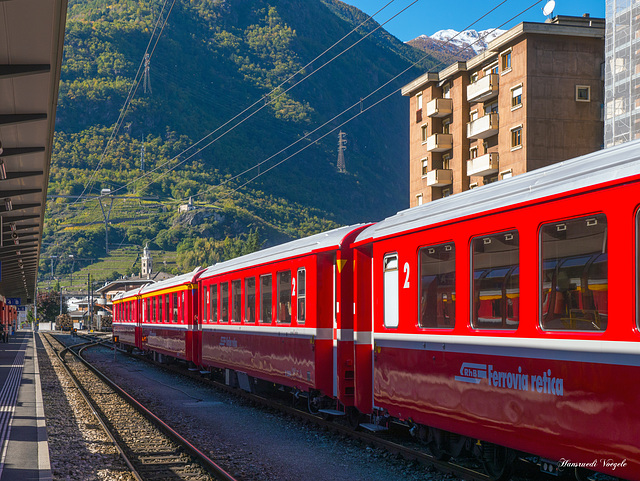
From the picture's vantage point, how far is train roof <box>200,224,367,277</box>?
1252 centimetres

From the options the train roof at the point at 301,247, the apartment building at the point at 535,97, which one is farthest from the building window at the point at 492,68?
the train roof at the point at 301,247

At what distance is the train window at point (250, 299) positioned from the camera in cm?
1623

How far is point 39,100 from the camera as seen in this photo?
13.8m

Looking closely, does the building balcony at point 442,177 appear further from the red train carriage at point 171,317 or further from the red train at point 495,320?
the red train at point 495,320

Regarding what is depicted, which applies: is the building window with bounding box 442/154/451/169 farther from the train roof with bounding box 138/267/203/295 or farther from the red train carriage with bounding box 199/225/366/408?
the red train carriage with bounding box 199/225/366/408

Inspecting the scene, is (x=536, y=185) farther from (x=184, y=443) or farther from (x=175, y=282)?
(x=175, y=282)

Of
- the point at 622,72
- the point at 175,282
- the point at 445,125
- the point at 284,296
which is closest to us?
the point at 284,296

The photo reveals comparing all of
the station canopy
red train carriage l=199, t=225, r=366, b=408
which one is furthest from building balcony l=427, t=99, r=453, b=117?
red train carriage l=199, t=225, r=366, b=408

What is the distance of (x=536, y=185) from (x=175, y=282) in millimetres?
20529

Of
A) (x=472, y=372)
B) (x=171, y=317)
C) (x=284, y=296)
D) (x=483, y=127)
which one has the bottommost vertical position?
(x=171, y=317)

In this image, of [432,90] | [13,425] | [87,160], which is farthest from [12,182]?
[87,160]

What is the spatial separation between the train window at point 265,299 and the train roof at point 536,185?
5.51 m

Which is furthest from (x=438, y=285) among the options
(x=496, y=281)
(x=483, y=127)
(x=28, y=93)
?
(x=483, y=127)

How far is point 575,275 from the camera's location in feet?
21.4
